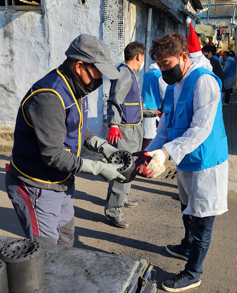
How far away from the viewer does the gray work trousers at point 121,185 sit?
411cm

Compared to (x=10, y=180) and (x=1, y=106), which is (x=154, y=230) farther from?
(x=1, y=106)

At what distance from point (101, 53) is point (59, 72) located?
329mm

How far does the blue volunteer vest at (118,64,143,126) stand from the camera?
13.7ft

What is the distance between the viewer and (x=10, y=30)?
6887mm

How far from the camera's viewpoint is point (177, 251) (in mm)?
3467

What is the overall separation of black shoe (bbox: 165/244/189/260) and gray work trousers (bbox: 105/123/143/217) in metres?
0.84

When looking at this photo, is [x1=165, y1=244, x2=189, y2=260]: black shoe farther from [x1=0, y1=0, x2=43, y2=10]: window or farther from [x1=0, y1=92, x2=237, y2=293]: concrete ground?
[x1=0, y1=0, x2=43, y2=10]: window

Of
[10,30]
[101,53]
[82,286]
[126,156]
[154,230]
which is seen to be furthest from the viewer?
[10,30]

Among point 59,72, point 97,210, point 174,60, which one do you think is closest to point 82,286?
point 59,72

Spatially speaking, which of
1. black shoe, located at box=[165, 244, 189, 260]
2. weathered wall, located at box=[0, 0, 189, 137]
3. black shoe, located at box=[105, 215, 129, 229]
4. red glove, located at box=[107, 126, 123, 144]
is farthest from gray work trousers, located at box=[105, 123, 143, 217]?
weathered wall, located at box=[0, 0, 189, 137]

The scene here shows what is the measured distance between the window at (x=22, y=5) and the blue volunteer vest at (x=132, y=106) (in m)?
3.51

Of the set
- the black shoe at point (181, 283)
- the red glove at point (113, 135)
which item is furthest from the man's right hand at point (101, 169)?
the red glove at point (113, 135)

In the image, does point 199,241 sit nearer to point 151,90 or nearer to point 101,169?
point 101,169

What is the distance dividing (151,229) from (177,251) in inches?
24.1
